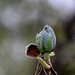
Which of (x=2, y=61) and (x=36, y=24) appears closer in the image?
(x=36, y=24)

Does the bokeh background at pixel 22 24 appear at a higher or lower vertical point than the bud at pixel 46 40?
higher

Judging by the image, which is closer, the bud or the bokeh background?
the bud

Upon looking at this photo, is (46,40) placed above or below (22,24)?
below

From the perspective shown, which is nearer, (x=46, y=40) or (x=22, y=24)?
(x=46, y=40)

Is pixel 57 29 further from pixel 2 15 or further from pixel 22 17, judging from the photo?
pixel 2 15

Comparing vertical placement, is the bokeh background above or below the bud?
above

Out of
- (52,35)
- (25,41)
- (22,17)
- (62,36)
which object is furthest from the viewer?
(25,41)

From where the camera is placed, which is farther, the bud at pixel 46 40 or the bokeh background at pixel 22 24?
the bokeh background at pixel 22 24

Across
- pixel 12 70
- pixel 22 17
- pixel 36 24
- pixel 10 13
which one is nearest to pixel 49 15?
pixel 36 24
